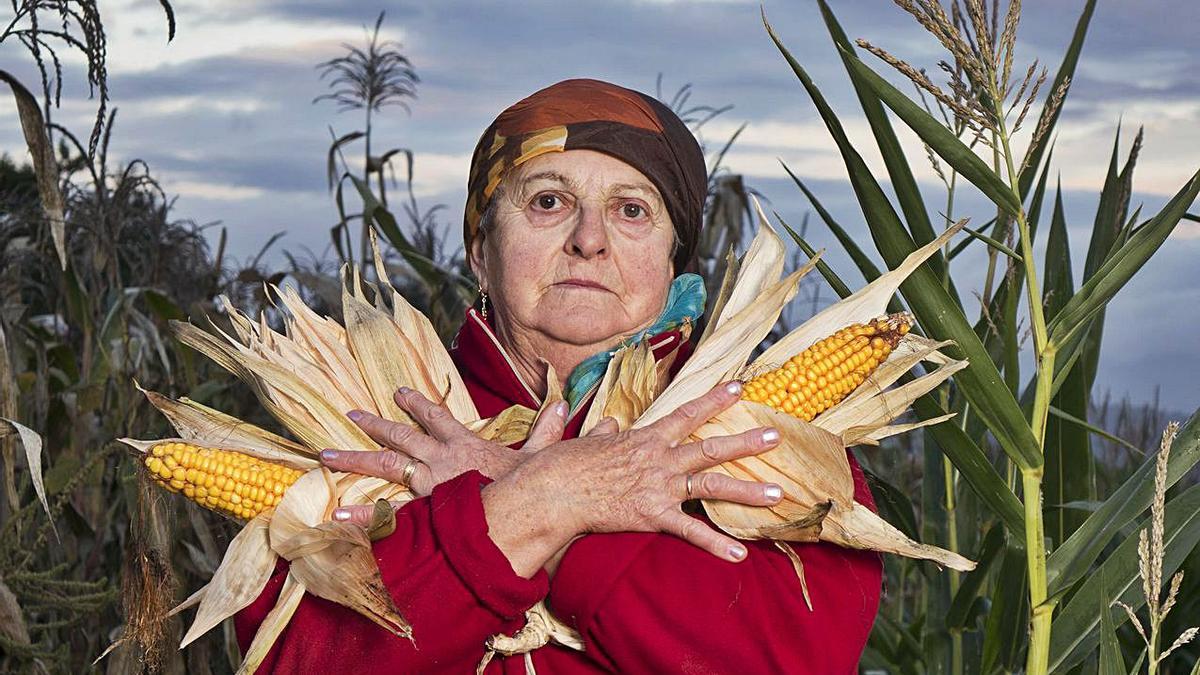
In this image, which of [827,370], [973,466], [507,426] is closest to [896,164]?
[827,370]

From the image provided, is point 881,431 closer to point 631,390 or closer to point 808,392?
point 808,392

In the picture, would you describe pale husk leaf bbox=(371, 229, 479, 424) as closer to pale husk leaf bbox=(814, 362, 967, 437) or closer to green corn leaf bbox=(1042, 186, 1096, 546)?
pale husk leaf bbox=(814, 362, 967, 437)

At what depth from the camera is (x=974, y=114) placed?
A: 1.99 m

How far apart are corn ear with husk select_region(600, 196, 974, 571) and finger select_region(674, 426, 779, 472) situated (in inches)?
1.5

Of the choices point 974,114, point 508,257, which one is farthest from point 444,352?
point 974,114

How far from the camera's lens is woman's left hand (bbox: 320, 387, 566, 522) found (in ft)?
6.49

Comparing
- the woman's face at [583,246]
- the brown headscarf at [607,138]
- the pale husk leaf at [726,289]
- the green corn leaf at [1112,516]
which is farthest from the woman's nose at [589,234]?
the green corn leaf at [1112,516]

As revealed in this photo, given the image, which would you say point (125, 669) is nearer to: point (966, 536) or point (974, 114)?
point (966, 536)

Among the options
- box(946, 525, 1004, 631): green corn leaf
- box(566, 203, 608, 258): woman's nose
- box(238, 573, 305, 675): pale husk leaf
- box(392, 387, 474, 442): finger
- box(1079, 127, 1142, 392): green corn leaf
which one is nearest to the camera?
box(238, 573, 305, 675): pale husk leaf

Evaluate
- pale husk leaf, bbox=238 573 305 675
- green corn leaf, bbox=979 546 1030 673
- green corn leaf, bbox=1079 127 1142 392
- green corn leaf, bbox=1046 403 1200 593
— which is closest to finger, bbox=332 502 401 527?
pale husk leaf, bbox=238 573 305 675

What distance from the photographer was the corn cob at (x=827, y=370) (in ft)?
6.40

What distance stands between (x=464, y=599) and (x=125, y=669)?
6.03ft

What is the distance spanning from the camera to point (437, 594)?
1.85 m

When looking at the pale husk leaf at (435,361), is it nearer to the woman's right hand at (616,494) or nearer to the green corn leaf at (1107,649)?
the woman's right hand at (616,494)
